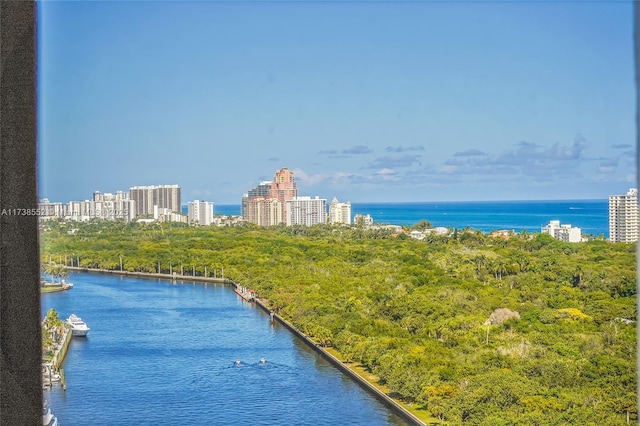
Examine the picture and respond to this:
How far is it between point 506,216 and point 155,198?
33.5 feet

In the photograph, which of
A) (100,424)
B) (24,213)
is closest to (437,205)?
(100,424)

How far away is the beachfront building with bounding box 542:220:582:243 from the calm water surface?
6.14m

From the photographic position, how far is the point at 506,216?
23.5m

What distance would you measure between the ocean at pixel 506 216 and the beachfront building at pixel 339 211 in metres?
0.74

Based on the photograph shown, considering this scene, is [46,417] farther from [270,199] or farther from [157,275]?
[270,199]

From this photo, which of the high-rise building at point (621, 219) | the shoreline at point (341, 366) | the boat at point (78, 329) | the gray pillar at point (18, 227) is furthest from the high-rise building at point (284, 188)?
the gray pillar at point (18, 227)

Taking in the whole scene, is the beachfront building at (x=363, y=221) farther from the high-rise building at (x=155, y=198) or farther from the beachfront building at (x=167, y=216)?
the high-rise building at (x=155, y=198)

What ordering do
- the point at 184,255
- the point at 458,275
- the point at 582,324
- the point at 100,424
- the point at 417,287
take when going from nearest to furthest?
the point at 100,424, the point at 582,324, the point at 417,287, the point at 458,275, the point at 184,255

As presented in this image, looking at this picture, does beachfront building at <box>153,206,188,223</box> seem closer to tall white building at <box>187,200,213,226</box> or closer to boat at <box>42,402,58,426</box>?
tall white building at <box>187,200,213,226</box>

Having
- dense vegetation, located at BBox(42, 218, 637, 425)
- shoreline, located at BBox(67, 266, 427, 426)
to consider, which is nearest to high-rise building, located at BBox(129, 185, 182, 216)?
dense vegetation, located at BBox(42, 218, 637, 425)

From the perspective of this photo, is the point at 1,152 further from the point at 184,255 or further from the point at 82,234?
the point at 82,234

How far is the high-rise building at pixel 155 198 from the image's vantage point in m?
19.4

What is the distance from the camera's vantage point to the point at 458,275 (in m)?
8.83

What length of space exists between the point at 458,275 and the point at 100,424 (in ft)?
17.4
